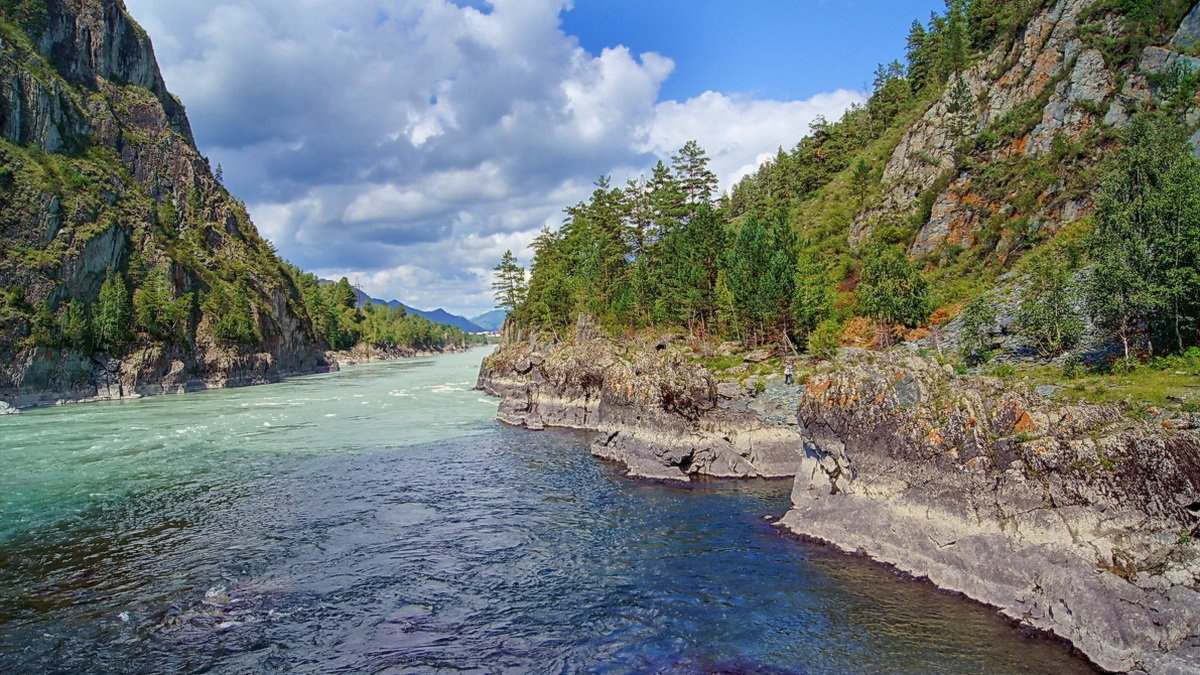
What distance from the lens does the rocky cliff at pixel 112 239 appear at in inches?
2916

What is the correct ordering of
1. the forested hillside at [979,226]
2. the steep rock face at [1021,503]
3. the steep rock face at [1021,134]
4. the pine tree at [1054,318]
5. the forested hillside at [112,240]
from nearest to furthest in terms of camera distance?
the steep rock face at [1021,503]
the forested hillside at [979,226]
the pine tree at [1054,318]
the steep rock face at [1021,134]
the forested hillside at [112,240]


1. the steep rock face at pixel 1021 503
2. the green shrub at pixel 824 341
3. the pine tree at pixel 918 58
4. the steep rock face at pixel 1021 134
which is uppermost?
the pine tree at pixel 918 58

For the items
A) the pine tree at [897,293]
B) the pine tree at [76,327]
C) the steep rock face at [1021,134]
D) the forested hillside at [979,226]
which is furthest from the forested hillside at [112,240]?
the steep rock face at [1021,134]

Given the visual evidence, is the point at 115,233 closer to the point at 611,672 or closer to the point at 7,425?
the point at 7,425

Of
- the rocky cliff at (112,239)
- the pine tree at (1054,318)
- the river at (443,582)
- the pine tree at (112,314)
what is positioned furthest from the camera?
the pine tree at (112,314)

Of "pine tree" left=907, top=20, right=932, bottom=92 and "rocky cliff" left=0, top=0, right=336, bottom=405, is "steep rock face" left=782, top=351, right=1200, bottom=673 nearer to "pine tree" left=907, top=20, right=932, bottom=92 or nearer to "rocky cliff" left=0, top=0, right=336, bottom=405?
"rocky cliff" left=0, top=0, right=336, bottom=405

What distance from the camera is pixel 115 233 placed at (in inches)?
3504

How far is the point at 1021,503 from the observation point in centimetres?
1395

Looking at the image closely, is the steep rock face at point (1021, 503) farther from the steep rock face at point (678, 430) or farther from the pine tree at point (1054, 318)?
the pine tree at point (1054, 318)

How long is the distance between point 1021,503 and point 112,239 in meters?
112

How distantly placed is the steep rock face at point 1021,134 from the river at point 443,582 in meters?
44.1

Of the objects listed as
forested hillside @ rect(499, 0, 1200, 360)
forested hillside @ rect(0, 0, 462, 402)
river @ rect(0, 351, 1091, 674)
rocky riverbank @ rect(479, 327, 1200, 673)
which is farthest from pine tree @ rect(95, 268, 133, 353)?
rocky riverbank @ rect(479, 327, 1200, 673)

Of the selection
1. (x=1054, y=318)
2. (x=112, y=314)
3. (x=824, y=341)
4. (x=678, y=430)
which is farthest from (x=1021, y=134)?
(x=112, y=314)

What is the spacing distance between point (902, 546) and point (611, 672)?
9012 millimetres
